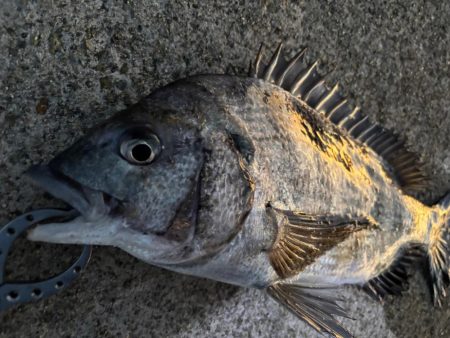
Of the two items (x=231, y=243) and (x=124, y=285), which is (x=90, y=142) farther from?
(x=124, y=285)

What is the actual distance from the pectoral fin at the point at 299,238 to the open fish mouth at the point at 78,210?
0.45 m

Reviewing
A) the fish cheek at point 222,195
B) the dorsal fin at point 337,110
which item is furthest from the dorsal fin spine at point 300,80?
the fish cheek at point 222,195

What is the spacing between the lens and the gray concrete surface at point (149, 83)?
142cm

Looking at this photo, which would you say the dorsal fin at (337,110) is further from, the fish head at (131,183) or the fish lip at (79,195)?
the fish lip at (79,195)

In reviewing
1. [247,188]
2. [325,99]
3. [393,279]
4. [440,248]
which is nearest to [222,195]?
[247,188]

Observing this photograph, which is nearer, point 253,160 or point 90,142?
point 90,142

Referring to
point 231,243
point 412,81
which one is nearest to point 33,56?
point 231,243

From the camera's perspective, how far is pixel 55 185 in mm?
1157

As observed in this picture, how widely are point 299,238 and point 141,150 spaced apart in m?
0.53

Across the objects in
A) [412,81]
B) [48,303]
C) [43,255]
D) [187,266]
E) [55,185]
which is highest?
[412,81]

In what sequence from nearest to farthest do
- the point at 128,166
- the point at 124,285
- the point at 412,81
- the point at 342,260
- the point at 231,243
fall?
the point at 128,166 → the point at 231,243 → the point at 124,285 → the point at 342,260 → the point at 412,81

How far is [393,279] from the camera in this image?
6.73 ft

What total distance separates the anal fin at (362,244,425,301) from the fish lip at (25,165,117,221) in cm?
129

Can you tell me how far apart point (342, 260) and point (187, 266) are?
0.63 metres
